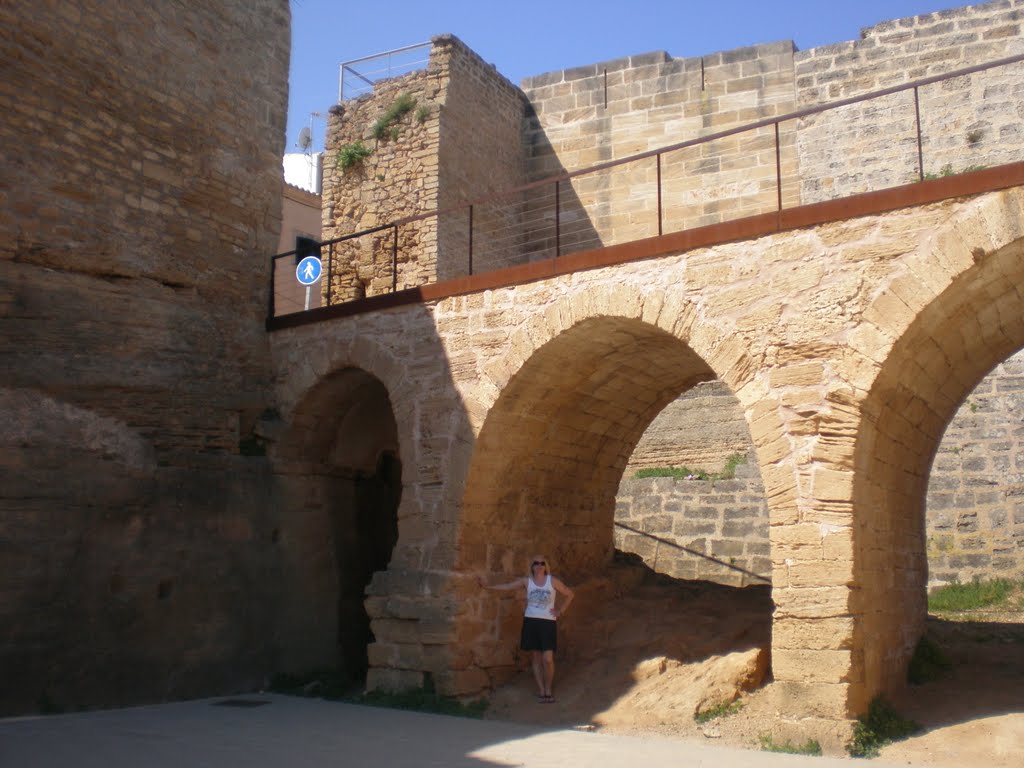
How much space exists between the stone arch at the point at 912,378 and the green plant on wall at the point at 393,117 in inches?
334

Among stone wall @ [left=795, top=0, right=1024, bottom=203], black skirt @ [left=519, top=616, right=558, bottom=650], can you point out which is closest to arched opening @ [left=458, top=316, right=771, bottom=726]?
black skirt @ [left=519, top=616, right=558, bottom=650]

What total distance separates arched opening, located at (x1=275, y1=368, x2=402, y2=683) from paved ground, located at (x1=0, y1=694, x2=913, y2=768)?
5.56 feet

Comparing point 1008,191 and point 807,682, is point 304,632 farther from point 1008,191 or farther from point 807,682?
point 1008,191

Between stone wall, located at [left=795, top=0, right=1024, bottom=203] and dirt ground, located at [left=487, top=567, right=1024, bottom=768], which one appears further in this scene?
stone wall, located at [left=795, top=0, right=1024, bottom=203]

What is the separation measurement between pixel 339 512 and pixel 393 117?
20.7 ft

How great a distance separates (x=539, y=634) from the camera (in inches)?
294

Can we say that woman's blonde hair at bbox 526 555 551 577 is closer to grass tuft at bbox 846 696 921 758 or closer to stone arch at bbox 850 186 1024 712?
stone arch at bbox 850 186 1024 712

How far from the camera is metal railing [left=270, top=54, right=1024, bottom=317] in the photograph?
1275 centimetres

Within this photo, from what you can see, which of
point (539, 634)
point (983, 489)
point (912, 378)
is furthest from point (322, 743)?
point (983, 489)

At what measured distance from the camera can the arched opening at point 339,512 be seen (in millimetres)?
8945

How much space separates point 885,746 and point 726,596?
3.08 m

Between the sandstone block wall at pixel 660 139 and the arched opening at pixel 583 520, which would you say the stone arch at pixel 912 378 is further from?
the sandstone block wall at pixel 660 139

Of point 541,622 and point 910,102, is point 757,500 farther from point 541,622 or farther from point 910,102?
point 910,102

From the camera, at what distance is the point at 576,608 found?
852 cm
